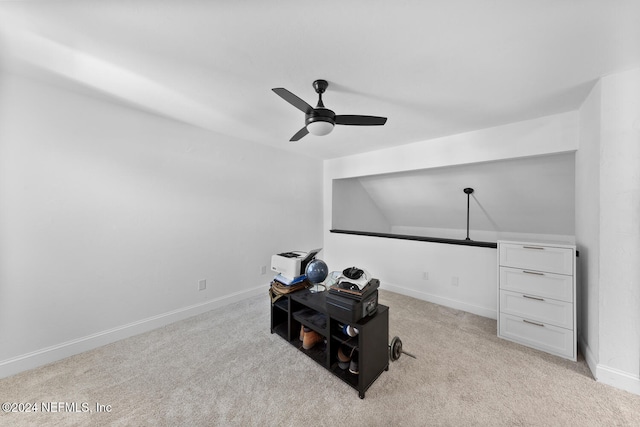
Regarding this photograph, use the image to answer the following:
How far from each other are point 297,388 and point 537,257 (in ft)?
8.00

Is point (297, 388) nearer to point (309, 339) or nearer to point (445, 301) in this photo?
point (309, 339)

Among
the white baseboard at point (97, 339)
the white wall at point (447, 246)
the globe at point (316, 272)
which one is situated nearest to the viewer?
the white baseboard at point (97, 339)

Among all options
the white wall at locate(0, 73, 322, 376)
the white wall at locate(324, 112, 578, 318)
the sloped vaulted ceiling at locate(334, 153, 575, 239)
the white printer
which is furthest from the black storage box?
the sloped vaulted ceiling at locate(334, 153, 575, 239)

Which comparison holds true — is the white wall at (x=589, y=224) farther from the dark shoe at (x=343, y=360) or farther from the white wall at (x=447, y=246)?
the dark shoe at (x=343, y=360)

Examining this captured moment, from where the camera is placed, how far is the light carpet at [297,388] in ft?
4.79

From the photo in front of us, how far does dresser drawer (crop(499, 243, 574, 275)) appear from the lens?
203 cm

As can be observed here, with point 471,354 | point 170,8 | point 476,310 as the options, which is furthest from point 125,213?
point 476,310

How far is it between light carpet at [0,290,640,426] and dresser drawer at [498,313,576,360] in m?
0.09

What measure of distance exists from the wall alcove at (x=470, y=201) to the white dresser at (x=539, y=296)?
0.58m

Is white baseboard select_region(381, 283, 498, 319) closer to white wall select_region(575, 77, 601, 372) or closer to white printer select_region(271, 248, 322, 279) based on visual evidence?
white wall select_region(575, 77, 601, 372)

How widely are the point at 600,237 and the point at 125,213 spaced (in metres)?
4.24

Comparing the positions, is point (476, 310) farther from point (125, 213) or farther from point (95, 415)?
point (125, 213)

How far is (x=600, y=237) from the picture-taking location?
177cm

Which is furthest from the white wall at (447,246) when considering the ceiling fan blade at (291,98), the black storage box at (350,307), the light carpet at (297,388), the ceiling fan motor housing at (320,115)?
the ceiling fan blade at (291,98)
